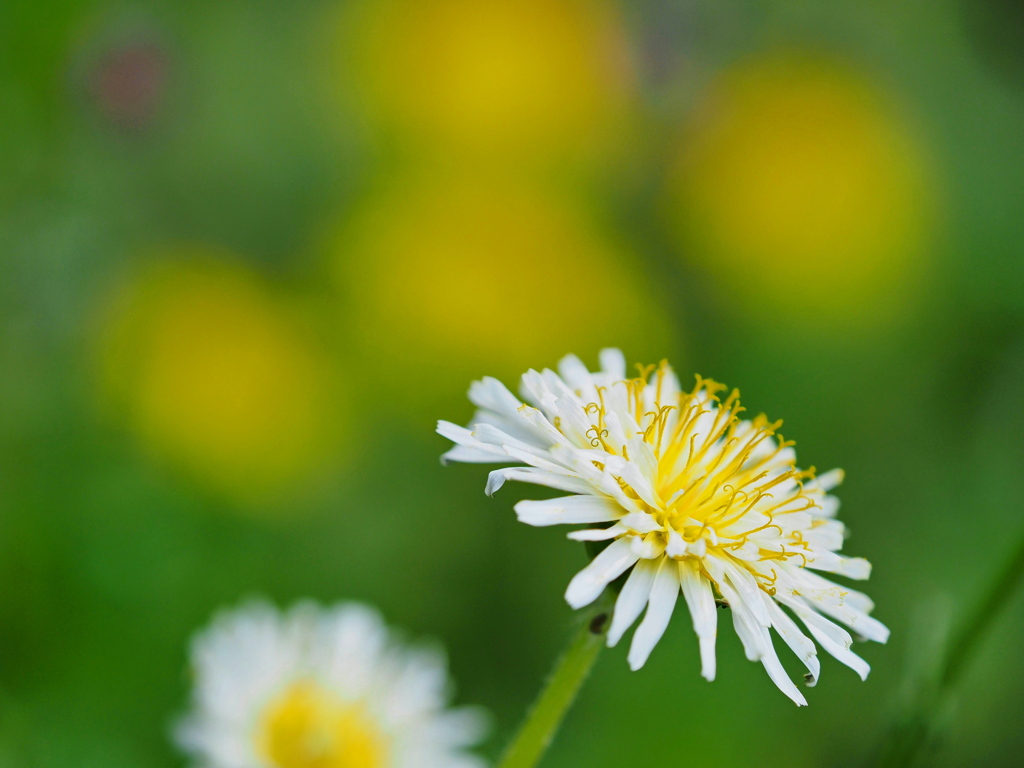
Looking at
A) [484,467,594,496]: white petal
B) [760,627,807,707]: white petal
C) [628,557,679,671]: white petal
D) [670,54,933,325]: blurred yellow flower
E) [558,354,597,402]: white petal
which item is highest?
[670,54,933,325]: blurred yellow flower

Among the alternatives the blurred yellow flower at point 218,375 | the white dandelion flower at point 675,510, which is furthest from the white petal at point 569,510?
the blurred yellow flower at point 218,375

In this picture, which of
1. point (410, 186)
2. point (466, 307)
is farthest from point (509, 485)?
point (410, 186)

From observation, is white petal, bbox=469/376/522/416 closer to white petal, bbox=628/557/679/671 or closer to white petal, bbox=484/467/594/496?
white petal, bbox=484/467/594/496

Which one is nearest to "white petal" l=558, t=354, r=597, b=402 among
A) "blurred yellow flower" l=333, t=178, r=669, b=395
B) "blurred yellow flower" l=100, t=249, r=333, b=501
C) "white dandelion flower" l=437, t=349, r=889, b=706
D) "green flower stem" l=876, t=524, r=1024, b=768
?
"white dandelion flower" l=437, t=349, r=889, b=706

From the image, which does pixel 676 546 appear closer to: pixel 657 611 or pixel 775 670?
pixel 657 611

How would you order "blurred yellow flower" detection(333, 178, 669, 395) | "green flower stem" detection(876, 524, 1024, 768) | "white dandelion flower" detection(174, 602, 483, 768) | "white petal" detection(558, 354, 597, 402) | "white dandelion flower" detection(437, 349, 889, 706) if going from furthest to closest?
"blurred yellow flower" detection(333, 178, 669, 395)
"white dandelion flower" detection(174, 602, 483, 768)
"green flower stem" detection(876, 524, 1024, 768)
"white petal" detection(558, 354, 597, 402)
"white dandelion flower" detection(437, 349, 889, 706)

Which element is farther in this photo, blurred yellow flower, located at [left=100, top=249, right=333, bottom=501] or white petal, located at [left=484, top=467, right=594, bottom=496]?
blurred yellow flower, located at [left=100, top=249, right=333, bottom=501]

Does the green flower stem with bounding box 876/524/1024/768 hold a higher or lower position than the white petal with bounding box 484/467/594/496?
lower
